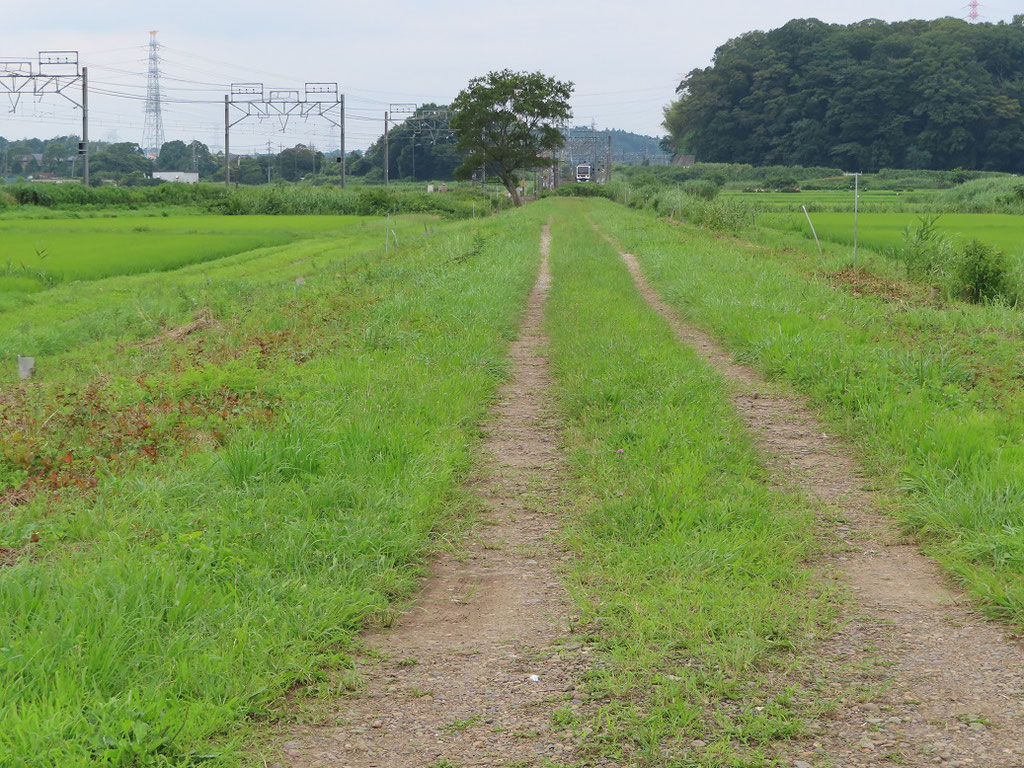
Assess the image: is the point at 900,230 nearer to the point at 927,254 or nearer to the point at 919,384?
the point at 927,254

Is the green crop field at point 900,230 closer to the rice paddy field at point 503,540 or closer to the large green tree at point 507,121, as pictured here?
the rice paddy field at point 503,540

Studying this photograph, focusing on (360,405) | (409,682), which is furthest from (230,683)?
(360,405)

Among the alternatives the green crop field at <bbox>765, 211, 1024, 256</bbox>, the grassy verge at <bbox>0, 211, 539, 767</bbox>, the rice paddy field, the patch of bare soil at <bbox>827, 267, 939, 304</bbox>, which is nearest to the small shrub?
the patch of bare soil at <bbox>827, 267, 939, 304</bbox>

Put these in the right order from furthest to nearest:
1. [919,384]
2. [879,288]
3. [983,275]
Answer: [879,288] < [983,275] < [919,384]

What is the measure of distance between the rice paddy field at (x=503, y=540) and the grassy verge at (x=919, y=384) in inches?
1.4

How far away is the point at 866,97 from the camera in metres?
103

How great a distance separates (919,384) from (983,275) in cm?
835

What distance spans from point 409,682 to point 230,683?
0.74m

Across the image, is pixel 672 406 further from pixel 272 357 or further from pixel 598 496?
pixel 272 357

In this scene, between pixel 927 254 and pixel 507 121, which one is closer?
pixel 927 254

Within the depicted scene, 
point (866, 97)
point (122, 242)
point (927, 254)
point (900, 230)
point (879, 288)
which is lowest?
point (879, 288)

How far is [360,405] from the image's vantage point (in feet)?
25.2

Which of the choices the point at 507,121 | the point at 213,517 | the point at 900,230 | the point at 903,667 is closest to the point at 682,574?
the point at 903,667

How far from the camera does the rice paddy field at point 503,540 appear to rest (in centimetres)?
349
